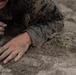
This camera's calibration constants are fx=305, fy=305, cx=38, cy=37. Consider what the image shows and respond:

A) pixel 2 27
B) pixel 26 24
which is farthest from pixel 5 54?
pixel 26 24

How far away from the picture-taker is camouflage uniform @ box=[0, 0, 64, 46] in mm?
2148

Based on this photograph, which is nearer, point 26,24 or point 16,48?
point 16,48

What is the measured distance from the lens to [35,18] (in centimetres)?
221

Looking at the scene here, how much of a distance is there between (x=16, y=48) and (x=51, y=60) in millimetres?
251

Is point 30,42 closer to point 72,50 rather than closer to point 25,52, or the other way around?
point 25,52

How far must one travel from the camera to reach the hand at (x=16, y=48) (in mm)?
1999

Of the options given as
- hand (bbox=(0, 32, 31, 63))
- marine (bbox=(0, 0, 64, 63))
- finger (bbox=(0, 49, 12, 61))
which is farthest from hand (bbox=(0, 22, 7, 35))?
finger (bbox=(0, 49, 12, 61))

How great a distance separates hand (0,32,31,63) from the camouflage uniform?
5cm

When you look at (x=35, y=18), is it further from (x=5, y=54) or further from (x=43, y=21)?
(x=5, y=54)

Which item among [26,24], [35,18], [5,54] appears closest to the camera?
[5,54]

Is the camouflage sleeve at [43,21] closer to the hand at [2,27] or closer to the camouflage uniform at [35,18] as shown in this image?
the camouflage uniform at [35,18]

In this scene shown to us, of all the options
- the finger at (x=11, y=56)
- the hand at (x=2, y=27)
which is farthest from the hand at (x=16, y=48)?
the hand at (x=2, y=27)

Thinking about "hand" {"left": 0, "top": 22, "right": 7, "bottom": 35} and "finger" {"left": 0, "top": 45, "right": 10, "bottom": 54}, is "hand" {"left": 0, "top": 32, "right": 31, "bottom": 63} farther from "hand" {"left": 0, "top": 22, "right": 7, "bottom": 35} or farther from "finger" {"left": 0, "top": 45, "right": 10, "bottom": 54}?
"hand" {"left": 0, "top": 22, "right": 7, "bottom": 35}

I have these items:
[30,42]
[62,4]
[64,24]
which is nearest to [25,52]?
[30,42]
